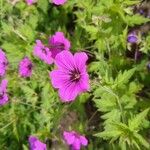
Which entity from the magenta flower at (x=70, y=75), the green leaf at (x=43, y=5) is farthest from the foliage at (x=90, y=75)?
the magenta flower at (x=70, y=75)

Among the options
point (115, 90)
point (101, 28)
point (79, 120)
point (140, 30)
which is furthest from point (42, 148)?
point (140, 30)

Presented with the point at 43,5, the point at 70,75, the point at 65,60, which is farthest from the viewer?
the point at 43,5

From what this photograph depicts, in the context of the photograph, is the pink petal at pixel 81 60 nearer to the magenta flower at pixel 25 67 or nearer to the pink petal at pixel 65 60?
the pink petal at pixel 65 60

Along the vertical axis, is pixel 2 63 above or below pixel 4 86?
above

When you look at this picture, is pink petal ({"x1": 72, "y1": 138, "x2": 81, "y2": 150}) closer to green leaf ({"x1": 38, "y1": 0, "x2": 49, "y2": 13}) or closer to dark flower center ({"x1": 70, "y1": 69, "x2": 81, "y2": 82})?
dark flower center ({"x1": 70, "y1": 69, "x2": 81, "y2": 82})

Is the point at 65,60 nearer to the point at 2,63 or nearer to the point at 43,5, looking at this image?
the point at 2,63

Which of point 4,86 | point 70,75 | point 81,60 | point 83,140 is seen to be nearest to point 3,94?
point 4,86

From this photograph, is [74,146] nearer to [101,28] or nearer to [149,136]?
[149,136]
